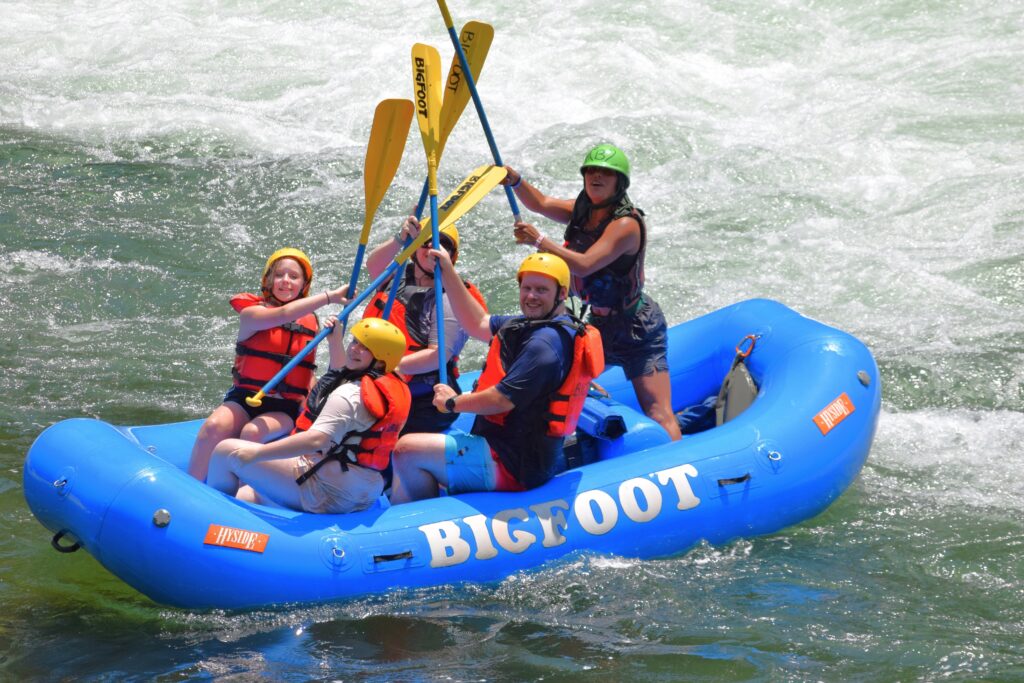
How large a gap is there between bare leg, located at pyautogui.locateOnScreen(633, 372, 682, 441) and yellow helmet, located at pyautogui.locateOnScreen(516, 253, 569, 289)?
106 centimetres

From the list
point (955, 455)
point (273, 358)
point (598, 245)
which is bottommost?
point (955, 455)

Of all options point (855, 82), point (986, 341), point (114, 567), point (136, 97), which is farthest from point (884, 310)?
point (136, 97)

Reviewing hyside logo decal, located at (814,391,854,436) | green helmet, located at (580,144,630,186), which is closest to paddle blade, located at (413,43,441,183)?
green helmet, located at (580,144,630,186)

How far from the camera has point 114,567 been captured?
469 centimetres

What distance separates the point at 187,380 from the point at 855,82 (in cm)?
737

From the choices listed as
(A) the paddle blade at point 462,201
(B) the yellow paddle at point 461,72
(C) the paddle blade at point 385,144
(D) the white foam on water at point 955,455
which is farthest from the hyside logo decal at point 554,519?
(D) the white foam on water at point 955,455

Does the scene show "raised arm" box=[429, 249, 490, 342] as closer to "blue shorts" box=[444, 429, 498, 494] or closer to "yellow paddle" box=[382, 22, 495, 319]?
"blue shorts" box=[444, 429, 498, 494]

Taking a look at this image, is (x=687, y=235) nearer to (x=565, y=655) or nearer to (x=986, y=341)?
(x=986, y=341)

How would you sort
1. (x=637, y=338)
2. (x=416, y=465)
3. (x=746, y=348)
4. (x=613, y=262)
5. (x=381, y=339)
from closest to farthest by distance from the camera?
1. (x=381, y=339)
2. (x=416, y=465)
3. (x=613, y=262)
4. (x=637, y=338)
5. (x=746, y=348)

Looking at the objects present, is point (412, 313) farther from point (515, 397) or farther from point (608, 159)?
point (608, 159)

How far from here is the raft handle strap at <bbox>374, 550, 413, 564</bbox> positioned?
15.4ft

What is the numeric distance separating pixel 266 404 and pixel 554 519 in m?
1.24

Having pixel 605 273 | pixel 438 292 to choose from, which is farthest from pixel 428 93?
pixel 605 273

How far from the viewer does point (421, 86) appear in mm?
5516
